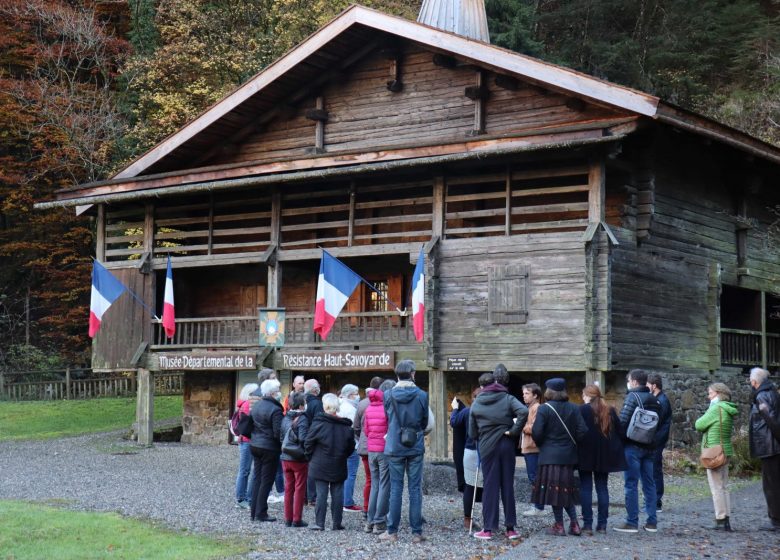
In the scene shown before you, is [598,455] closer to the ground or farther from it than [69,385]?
farther from it

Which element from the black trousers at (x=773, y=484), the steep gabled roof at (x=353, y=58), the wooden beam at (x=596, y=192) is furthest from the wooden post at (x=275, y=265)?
the black trousers at (x=773, y=484)

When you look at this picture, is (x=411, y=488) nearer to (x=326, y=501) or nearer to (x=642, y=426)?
(x=326, y=501)

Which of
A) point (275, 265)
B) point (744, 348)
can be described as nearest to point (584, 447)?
point (275, 265)

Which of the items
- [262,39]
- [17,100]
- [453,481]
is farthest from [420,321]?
[17,100]

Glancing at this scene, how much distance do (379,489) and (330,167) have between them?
11.2 metres

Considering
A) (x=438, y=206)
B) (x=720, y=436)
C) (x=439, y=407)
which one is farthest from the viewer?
(x=438, y=206)

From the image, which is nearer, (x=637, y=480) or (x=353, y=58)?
(x=637, y=480)

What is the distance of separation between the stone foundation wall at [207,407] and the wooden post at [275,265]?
3892 mm

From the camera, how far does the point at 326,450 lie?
13.2 meters

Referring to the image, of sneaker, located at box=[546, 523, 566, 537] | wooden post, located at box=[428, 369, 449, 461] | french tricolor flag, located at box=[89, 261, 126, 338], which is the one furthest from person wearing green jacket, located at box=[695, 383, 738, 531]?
french tricolor flag, located at box=[89, 261, 126, 338]

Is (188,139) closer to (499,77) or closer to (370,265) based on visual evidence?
(370,265)

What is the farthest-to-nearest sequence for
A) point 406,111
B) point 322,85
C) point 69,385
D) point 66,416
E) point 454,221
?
point 69,385
point 66,416
point 322,85
point 406,111
point 454,221

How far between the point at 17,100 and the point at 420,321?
27129 mm

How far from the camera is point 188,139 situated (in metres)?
25.6
